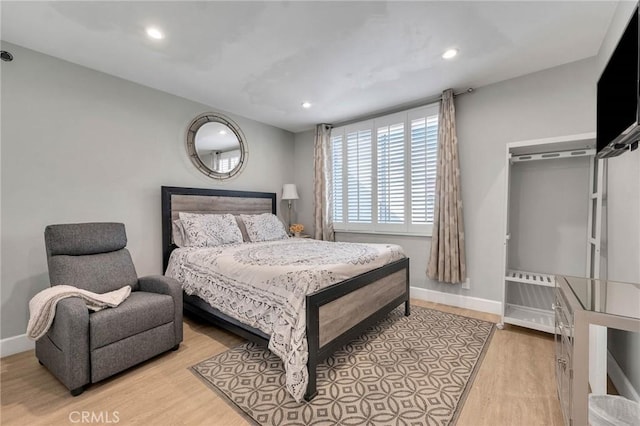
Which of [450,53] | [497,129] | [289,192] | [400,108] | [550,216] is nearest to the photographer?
[450,53]

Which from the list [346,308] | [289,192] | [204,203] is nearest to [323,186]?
[289,192]

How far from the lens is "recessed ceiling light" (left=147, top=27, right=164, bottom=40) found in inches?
86.0

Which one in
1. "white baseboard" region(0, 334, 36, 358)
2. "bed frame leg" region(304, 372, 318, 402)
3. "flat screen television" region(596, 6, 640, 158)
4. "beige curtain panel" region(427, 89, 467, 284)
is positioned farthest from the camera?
"beige curtain panel" region(427, 89, 467, 284)

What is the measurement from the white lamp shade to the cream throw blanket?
2989 millimetres

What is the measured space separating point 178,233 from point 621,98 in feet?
12.9

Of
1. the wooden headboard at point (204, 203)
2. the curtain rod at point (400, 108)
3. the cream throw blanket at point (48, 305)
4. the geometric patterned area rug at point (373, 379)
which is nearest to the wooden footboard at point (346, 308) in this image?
the geometric patterned area rug at point (373, 379)

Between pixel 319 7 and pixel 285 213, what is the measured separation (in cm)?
347

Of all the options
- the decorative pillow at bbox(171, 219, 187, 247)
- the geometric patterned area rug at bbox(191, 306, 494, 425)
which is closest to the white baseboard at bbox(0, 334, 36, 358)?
the decorative pillow at bbox(171, 219, 187, 247)

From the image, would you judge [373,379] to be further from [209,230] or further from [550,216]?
[550,216]

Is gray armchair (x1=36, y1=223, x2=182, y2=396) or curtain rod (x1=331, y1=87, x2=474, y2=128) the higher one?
curtain rod (x1=331, y1=87, x2=474, y2=128)

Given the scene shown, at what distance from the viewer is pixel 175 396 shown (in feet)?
5.96

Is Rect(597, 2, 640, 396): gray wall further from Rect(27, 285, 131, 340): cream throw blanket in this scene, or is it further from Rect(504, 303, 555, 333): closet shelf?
Rect(27, 285, 131, 340): cream throw blanket

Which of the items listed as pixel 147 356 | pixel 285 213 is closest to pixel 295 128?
pixel 285 213

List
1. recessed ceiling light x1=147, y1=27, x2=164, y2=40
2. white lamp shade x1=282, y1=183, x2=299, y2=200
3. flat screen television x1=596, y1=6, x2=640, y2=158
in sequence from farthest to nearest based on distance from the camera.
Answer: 1. white lamp shade x1=282, y1=183, x2=299, y2=200
2. recessed ceiling light x1=147, y1=27, x2=164, y2=40
3. flat screen television x1=596, y1=6, x2=640, y2=158
